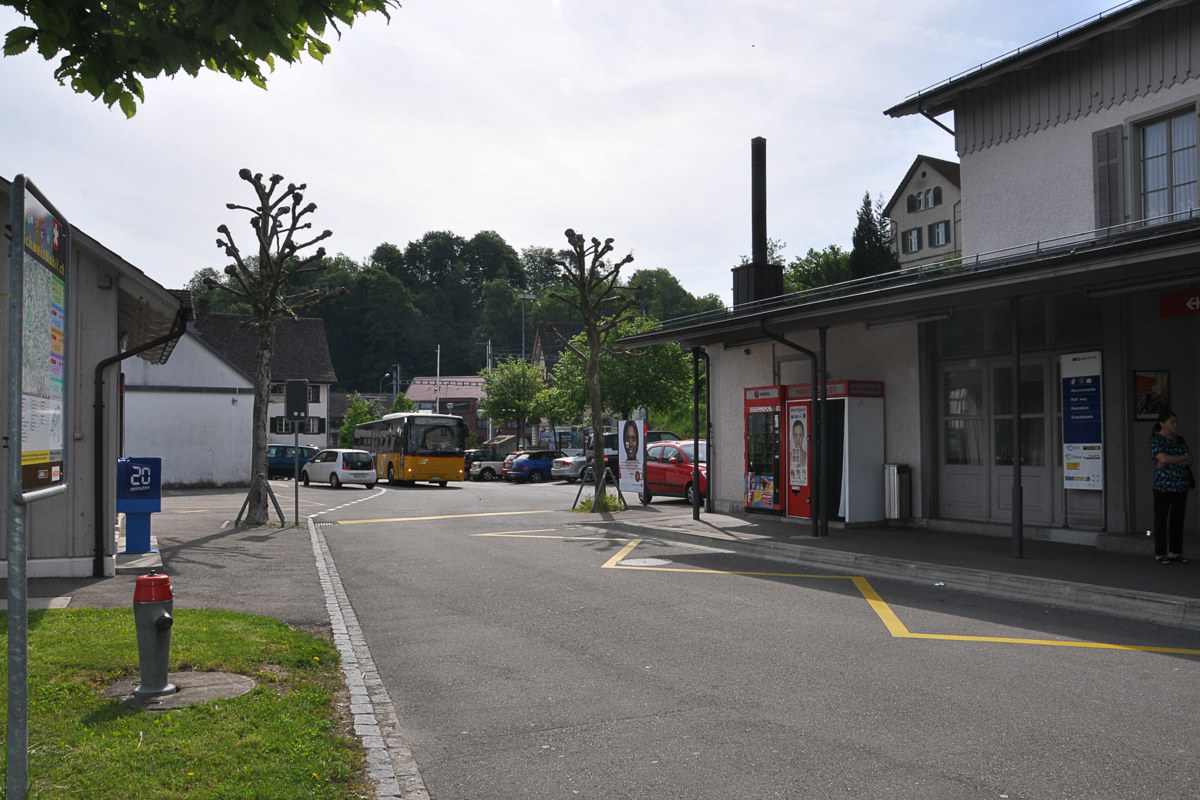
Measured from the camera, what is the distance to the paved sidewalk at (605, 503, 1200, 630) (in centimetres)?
937

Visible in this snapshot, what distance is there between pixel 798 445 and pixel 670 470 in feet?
27.4

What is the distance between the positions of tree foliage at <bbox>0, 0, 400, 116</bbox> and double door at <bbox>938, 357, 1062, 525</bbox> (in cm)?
1185

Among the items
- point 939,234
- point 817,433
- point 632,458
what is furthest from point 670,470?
point 939,234

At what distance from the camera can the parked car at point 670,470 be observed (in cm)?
2428

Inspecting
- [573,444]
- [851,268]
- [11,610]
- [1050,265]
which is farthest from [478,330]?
[11,610]

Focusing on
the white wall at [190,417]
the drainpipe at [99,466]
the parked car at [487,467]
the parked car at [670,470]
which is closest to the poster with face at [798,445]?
the parked car at [670,470]

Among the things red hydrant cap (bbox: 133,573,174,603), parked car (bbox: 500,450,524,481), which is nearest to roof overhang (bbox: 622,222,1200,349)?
red hydrant cap (bbox: 133,573,174,603)

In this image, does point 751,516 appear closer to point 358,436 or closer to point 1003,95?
point 1003,95

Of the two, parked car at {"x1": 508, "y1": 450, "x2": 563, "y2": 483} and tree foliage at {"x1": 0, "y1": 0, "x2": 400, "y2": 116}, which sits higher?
tree foliage at {"x1": 0, "y1": 0, "x2": 400, "y2": 116}

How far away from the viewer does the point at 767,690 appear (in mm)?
6395

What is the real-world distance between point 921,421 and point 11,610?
14253 millimetres

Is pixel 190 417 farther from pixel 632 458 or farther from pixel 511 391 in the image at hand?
pixel 511 391

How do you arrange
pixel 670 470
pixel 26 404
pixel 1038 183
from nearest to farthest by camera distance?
pixel 26 404 → pixel 1038 183 → pixel 670 470

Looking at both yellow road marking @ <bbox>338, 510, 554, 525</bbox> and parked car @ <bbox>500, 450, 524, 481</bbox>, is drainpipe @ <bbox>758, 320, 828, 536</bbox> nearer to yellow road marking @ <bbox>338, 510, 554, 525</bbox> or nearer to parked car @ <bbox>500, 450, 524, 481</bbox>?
yellow road marking @ <bbox>338, 510, 554, 525</bbox>
